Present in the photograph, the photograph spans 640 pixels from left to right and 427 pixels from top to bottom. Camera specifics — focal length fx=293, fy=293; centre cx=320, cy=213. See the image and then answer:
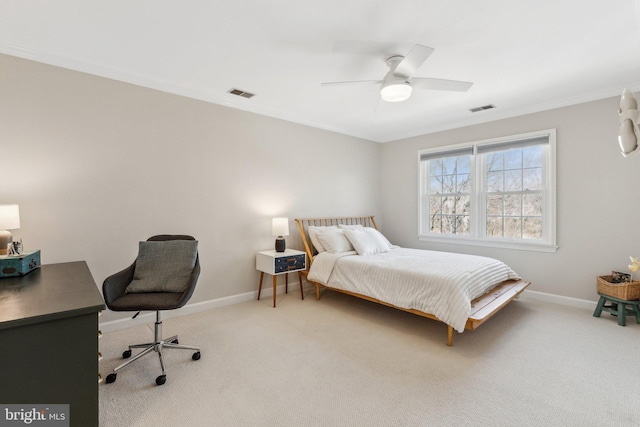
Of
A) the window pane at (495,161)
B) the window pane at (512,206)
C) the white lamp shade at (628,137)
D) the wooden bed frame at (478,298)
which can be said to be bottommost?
the wooden bed frame at (478,298)

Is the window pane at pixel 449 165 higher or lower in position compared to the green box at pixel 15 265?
higher

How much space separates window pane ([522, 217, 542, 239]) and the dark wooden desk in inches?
188

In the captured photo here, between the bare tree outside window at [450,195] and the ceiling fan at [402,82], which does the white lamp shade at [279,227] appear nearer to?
the ceiling fan at [402,82]

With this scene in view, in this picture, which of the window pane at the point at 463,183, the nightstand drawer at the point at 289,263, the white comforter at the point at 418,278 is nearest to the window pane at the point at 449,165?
the window pane at the point at 463,183

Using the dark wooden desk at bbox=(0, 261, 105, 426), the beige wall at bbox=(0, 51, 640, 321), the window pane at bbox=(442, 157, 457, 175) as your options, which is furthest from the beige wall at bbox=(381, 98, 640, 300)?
the dark wooden desk at bbox=(0, 261, 105, 426)

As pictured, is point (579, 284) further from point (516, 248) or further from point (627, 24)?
point (627, 24)

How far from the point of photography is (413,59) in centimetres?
229

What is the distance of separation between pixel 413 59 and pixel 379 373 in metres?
2.44

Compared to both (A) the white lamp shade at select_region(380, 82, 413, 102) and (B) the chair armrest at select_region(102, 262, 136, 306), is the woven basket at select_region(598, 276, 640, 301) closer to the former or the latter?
(A) the white lamp shade at select_region(380, 82, 413, 102)

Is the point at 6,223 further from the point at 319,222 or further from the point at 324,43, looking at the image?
the point at 319,222

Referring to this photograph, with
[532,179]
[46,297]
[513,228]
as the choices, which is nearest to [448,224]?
[513,228]

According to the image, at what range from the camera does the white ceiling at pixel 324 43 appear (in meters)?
2.01

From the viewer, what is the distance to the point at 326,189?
15.9 ft

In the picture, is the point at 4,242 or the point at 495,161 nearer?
the point at 4,242
